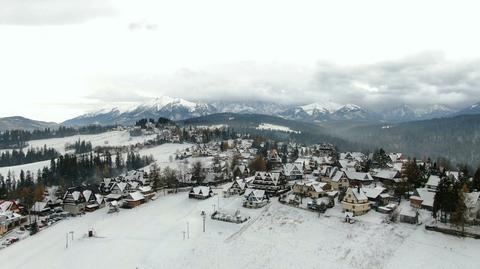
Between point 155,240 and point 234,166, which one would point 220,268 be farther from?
point 234,166

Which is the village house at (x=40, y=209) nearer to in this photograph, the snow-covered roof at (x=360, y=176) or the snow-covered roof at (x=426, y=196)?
the snow-covered roof at (x=360, y=176)

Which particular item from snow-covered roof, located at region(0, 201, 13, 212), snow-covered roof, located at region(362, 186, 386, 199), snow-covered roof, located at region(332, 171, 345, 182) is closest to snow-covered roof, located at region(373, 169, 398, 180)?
snow-covered roof, located at region(332, 171, 345, 182)

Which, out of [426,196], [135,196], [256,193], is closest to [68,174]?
[135,196]

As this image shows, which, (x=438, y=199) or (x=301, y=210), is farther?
(x=301, y=210)

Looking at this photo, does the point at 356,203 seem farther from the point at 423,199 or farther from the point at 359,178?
the point at 359,178

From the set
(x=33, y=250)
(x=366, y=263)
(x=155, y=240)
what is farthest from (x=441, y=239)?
(x=33, y=250)

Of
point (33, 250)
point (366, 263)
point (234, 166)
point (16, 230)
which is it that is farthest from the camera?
point (234, 166)

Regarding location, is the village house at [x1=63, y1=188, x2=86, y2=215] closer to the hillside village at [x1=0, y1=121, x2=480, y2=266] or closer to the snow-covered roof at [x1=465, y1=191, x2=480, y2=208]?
the hillside village at [x1=0, y1=121, x2=480, y2=266]
